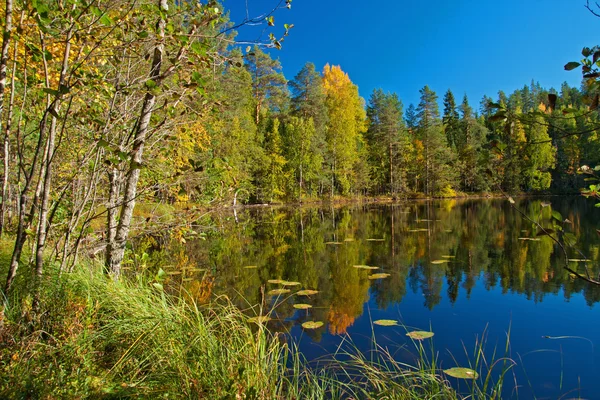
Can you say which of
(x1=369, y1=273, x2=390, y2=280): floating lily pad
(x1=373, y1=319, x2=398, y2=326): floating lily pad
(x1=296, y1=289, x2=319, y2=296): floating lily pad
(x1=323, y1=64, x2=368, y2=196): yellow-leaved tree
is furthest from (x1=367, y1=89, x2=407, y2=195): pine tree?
(x1=373, y1=319, x2=398, y2=326): floating lily pad

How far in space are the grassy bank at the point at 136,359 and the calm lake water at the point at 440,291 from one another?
1.42 feet

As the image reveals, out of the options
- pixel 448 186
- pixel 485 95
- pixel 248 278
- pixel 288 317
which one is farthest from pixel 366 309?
pixel 485 95

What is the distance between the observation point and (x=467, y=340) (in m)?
5.09

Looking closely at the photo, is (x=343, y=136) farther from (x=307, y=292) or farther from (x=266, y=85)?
(x=307, y=292)

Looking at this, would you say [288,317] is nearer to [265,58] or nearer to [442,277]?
[442,277]

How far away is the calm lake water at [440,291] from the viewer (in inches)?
179

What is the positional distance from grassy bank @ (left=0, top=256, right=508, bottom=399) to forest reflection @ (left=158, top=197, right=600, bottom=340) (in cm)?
108

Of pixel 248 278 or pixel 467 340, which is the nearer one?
pixel 467 340

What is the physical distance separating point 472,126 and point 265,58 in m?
26.0

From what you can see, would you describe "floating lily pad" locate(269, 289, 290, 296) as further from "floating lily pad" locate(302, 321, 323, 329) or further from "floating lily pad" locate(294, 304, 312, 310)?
"floating lily pad" locate(302, 321, 323, 329)

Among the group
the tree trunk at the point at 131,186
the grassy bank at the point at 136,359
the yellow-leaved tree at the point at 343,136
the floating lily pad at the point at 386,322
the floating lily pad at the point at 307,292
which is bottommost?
the floating lily pad at the point at 386,322

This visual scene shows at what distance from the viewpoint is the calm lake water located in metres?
4.55

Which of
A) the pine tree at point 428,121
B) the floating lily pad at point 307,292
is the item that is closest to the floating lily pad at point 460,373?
the floating lily pad at point 307,292

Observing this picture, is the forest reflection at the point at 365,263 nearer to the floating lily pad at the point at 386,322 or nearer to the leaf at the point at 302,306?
the leaf at the point at 302,306
